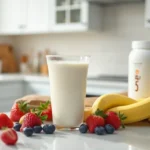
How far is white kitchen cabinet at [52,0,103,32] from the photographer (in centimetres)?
385

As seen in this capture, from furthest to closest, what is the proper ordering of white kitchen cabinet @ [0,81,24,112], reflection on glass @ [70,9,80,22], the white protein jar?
reflection on glass @ [70,9,80,22], white kitchen cabinet @ [0,81,24,112], the white protein jar

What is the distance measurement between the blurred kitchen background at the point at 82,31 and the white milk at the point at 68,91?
7.09 ft

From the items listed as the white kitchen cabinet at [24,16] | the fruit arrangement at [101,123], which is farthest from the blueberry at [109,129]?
the white kitchen cabinet at [24,16]

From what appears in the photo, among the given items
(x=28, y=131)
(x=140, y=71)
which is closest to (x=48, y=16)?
(x=140, y=71)

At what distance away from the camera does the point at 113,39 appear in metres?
4.09

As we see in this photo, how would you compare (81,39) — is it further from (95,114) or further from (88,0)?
(95,114)

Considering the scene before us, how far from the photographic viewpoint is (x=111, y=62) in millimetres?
4125

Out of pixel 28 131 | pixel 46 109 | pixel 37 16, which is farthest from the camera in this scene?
pixel 37 16

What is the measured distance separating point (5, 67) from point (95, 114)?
12.3 ft

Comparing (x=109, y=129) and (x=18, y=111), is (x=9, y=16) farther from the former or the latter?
(x=109, y=129)

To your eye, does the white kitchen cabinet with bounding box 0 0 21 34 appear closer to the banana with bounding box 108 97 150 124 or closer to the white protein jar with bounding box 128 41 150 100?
the white protein jar with bounding box 128 41 150 100

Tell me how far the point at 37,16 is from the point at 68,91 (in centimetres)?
313

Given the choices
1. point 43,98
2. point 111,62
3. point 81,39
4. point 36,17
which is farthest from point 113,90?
point 43,98

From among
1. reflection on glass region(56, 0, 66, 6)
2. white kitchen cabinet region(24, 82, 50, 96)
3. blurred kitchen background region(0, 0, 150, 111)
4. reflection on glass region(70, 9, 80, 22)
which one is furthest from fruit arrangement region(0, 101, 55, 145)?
reflection on glass region(56, 0, 66, 6)
